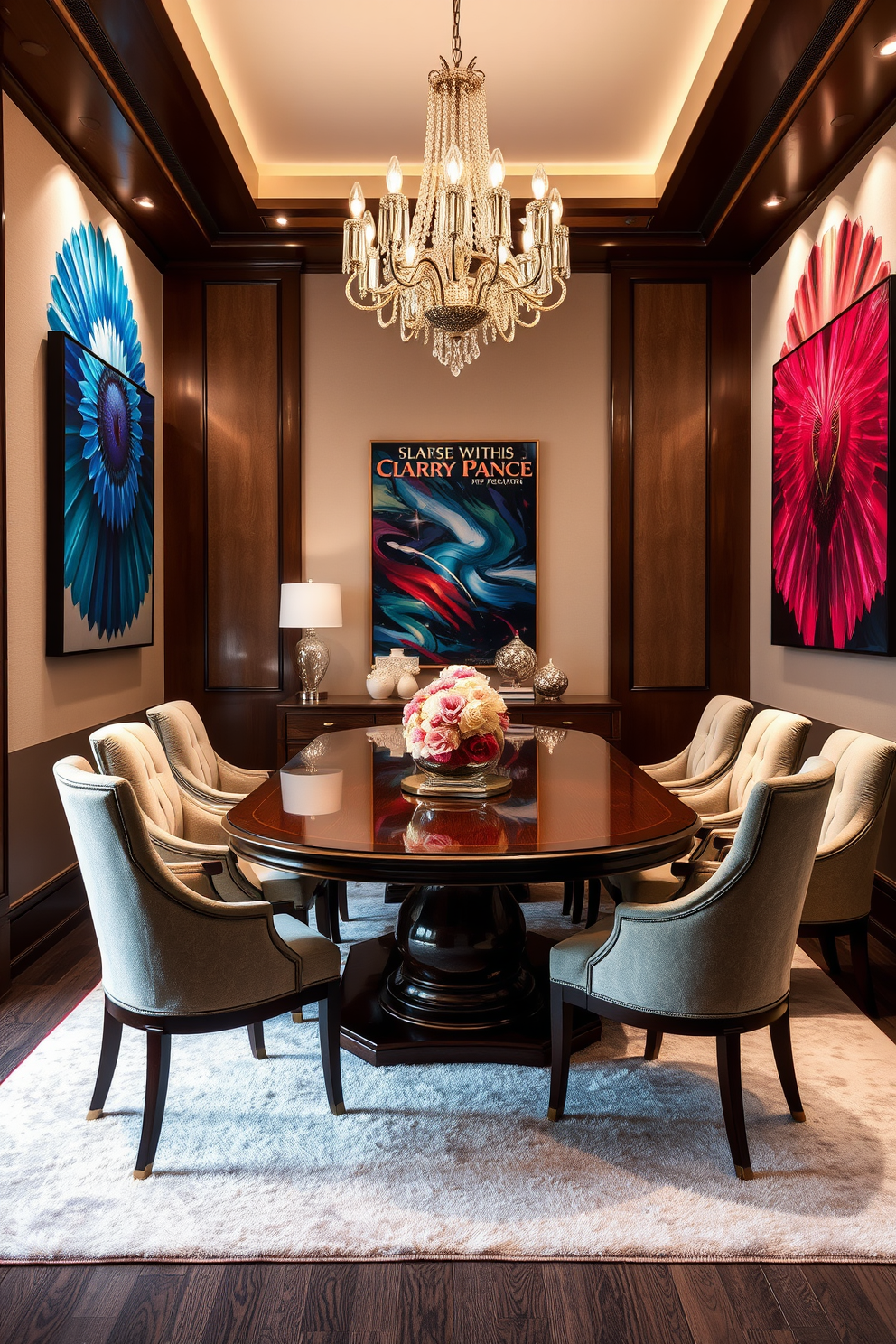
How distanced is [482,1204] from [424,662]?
344 cm

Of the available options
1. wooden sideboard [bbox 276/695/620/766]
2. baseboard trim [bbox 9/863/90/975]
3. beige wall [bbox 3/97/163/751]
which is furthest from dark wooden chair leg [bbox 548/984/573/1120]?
wooden sideboard [bbox 276/695/620/766]

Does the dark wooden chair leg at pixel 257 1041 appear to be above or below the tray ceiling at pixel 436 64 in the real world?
below

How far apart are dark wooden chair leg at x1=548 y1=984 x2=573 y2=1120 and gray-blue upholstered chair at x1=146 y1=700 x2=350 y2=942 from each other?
114 cm

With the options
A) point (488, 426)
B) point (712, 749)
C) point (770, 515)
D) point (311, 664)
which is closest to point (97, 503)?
point (311, 664)

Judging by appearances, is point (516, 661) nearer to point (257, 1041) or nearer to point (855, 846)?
point (855, 846)

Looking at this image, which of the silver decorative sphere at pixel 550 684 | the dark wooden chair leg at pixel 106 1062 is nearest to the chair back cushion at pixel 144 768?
the dark wooden chair leg at pixel 106 1062

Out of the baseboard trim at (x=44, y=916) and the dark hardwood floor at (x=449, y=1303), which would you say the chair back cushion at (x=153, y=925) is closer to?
the dark hardwood floor at (x=449, y=1303)

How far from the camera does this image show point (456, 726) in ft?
7.91

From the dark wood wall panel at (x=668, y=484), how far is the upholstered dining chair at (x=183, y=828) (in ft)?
8.57

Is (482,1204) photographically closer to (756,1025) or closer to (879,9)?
(756,1025)

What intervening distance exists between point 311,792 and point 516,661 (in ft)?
8.15

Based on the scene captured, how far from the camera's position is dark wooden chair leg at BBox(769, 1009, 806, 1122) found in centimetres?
211

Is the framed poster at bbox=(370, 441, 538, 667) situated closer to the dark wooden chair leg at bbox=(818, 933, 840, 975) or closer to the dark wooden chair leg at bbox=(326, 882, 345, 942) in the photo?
the dark wooden chair leg at bbox=(326, 882, 345, 942)

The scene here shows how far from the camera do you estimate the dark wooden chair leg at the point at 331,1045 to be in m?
2.16
